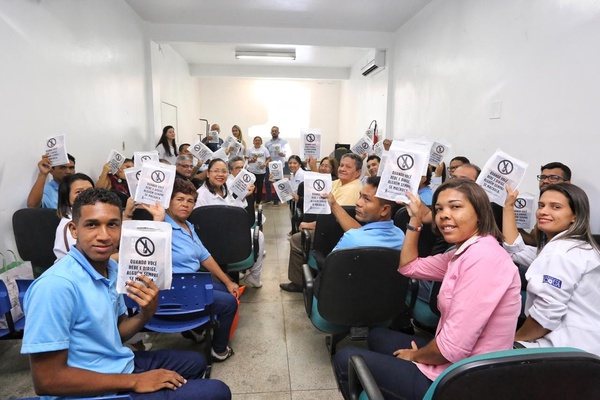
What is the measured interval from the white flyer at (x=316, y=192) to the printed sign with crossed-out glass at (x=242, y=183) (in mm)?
951

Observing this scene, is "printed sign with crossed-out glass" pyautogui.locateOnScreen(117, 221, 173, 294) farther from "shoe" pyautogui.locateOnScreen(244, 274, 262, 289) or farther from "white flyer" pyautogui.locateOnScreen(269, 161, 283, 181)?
"white flyer" pyautogui.locateOnScreen(269, 161, 283, 181)

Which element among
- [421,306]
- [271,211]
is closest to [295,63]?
[271,211]

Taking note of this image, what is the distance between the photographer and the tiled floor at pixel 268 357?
2008 mm

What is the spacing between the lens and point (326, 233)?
2.62 meters

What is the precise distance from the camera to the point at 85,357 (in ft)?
3.80

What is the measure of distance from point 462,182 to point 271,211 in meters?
5.65

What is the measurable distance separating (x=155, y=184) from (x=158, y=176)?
0.05 meters

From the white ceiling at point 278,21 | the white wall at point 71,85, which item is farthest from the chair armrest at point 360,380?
the white ceiling at point 278,21

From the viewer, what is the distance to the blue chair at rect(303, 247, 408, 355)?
1746 mm

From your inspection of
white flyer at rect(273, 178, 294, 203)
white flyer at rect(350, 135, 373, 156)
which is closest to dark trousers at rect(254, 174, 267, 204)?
white flyer at rect(350, 135, 373, 156)

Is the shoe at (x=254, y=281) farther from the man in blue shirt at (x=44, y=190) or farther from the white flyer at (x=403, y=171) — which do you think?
the white flyer at (x=403, y=171)

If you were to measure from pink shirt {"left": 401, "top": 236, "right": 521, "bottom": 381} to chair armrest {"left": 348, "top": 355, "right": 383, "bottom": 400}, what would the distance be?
0.27 metres

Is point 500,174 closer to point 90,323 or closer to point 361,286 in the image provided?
point 361,286

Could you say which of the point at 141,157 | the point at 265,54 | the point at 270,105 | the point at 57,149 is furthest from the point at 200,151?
the point at 270,105
